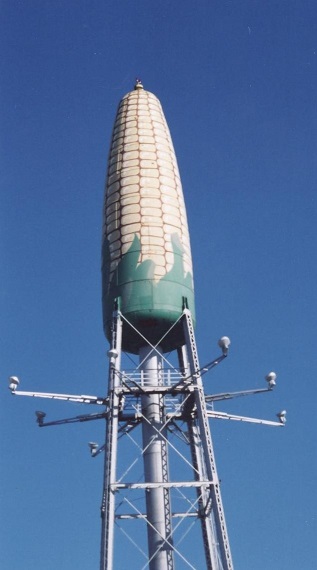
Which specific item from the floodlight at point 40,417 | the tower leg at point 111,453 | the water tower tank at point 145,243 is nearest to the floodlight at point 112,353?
the tower leg at point 111,453

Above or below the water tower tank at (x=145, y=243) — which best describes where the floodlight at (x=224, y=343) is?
below

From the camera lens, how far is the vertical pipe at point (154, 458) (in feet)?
106

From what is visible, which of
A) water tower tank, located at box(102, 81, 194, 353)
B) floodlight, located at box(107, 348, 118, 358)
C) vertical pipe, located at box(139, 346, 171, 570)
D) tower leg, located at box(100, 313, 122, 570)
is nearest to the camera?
tower leg, located at box(100, 313, 122, 570)

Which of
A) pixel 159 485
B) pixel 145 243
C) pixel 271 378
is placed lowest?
pixel 159 485

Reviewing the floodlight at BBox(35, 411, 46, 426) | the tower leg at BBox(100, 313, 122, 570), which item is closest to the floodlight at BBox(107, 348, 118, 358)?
the tower leg at BBox(100, 313, 122, 570)

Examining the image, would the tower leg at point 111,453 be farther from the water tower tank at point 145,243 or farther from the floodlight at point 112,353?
the water tower tank at point 145,243

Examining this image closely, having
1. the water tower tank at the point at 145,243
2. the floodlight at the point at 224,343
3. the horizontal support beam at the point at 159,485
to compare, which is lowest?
the horizontal support beam at the point at 159,485

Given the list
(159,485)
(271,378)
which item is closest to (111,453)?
(159,485)

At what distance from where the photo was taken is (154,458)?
111ft

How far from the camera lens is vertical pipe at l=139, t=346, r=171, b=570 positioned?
106ft

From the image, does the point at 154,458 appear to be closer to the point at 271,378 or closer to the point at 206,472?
the point at 206,472

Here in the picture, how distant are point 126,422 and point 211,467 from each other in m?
4.56

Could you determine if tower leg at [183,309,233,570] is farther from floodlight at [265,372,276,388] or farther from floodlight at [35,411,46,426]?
floodlight at [35,411,46,426]

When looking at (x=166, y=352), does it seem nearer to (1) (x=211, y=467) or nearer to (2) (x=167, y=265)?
(2) (x=167, y=265)
